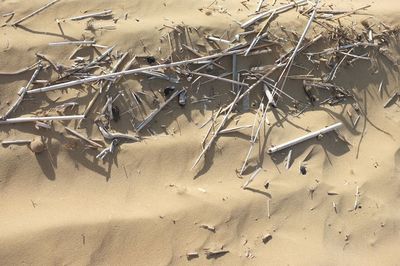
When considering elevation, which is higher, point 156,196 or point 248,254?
point 156,196

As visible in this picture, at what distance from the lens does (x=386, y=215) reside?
126 inches

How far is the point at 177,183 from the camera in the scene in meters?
2.97

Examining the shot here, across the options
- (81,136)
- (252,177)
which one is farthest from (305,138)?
(81,136)

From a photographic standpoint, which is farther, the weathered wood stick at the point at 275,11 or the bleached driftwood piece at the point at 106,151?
the weathered wood stick at the point at 275,11

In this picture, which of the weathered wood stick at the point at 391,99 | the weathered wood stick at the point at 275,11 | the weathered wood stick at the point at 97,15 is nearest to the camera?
the weathered wood stick at the point at 97,15

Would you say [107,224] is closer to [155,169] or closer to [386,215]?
[155,169]

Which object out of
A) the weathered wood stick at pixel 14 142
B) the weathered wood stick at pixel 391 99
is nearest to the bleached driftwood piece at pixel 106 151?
the weathered wood stick at pixel 14 142

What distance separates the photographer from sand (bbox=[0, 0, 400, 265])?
9.18 ft

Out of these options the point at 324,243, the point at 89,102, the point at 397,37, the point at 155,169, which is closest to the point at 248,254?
the point at 324,243

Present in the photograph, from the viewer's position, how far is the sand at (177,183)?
2.80 m

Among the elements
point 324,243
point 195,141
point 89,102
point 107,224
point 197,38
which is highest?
point 197,38

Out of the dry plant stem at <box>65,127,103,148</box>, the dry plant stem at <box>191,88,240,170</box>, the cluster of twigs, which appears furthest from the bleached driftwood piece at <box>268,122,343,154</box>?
the dry plant stem at <box>65,127,103,148</box>

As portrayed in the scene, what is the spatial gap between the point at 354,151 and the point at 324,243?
71cm

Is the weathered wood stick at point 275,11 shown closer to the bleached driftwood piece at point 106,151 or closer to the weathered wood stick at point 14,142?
the bleached driftwood piece at point 106,151
